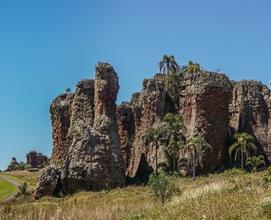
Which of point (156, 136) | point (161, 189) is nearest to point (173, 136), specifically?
point (156, 136)

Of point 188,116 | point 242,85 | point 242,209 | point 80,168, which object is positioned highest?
point 242,85

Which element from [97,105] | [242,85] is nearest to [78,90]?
[97,105]

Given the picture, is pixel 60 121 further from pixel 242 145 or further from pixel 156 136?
pixel 242 145

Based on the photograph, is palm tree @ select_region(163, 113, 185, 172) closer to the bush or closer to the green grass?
the green grass

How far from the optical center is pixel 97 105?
261 feet

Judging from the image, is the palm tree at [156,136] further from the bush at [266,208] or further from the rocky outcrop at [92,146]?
the bush at [266,208]

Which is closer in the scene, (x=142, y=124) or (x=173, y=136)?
(x=173, y=136)

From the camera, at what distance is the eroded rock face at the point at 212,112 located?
76250 millimetres

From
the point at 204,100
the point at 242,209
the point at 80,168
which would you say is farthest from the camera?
the point at 204,100

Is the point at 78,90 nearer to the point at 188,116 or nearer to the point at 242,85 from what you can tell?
the point at 188,116

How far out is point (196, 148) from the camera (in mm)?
73438

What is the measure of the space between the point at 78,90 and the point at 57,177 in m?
17.5

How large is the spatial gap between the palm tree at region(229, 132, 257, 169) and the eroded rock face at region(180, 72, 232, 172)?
174 centimetres

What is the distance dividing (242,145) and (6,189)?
3570 centimetres
